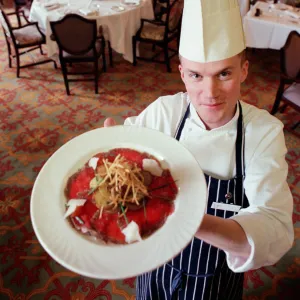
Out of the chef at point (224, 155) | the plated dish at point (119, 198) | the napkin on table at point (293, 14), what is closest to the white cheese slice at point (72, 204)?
the plated dish at point (119, 198)

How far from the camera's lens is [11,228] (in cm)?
228

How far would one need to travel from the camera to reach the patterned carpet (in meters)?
1.94

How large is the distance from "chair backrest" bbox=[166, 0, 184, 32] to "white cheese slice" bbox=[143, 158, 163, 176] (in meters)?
3.28

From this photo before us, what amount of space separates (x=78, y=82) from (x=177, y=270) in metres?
3.38

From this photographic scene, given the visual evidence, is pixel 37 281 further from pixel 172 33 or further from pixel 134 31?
pixel 172 33

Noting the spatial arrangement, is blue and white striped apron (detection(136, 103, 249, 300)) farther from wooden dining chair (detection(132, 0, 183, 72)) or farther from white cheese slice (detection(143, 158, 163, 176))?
wooden dining chair (detection(132, 0, 183, 72))

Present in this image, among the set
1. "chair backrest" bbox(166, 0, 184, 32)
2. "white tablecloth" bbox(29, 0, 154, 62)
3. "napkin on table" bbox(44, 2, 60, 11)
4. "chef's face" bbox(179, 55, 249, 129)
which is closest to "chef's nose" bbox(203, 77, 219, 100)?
"chef's face" bbox(179, 55, 249, 129)

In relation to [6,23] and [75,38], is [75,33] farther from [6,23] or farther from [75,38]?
[6,23]

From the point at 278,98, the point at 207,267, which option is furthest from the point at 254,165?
the point at 278,98

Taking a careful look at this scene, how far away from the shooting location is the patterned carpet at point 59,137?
76.3 inches

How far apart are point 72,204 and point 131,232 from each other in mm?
200

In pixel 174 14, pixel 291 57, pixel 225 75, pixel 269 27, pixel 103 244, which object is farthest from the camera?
pixel 174 14

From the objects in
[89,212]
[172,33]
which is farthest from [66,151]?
[172,33]

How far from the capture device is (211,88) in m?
0.89
